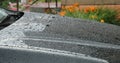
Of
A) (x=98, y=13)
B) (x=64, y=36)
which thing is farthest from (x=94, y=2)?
(x=64, y=36)

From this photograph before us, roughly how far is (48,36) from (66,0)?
5647mm

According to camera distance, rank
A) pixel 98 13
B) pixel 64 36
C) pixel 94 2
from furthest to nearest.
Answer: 1. pixel 94 2
2. pixel 98 13
3. pixel 64 36

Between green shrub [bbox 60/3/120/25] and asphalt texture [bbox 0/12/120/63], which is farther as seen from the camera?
green shrub [bbox 60/3/120/25]

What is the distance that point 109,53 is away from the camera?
250 cm

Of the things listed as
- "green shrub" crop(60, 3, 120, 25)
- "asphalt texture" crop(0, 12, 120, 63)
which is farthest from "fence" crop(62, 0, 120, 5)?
"asphalt texture" crop(0, 12, 120, 63)

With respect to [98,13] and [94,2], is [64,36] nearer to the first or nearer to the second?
[98,13]

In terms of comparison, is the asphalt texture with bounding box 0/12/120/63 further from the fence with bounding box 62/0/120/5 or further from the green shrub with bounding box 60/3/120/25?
the fence with bounding box 62/0/120/5

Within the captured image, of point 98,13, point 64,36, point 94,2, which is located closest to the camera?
point 64,36

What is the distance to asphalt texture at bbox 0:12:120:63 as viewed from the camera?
2.49 meters

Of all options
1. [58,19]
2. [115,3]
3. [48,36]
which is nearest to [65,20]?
[58,19]

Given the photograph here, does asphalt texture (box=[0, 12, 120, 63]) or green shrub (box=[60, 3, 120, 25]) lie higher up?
asphalt texture (box=[0, 12, 120, 63])

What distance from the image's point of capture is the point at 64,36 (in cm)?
275

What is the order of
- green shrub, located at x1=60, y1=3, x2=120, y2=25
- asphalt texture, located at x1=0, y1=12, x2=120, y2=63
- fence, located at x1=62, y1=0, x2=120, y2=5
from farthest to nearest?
fence, located at x1=62, y1=0, x2=120, y2=5
green shrub, located at x1=60, y1=3, x2=120, y2=25
asphalt texture, located at x1=0, y1=12, x2=120, y2=63

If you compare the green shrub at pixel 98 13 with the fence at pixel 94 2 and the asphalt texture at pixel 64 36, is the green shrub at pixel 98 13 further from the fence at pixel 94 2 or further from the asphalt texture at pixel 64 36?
the asphalt texture at pixel 64 36
